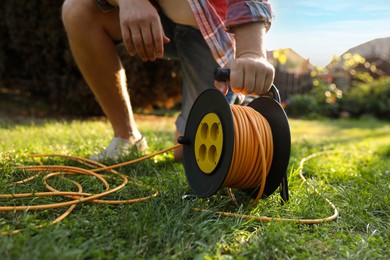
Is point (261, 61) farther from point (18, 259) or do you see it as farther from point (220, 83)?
point (18, 259)

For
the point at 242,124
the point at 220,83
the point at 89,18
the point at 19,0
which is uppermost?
the point at 19,0

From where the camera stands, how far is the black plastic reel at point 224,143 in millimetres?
1629

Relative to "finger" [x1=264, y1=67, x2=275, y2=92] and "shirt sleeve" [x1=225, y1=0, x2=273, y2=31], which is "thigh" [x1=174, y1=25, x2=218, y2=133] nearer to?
"shirt sleeve" [x1=225, y1=0, x2=273, y2=31]

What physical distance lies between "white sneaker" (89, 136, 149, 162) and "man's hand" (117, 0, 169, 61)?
A: 2.91 ft

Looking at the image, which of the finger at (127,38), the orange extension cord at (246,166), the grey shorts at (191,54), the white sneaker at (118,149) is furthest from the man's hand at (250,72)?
the white sneaker at (118,149)

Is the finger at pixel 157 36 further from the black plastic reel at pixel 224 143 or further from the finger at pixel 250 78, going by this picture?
the finger at pixel 250 78

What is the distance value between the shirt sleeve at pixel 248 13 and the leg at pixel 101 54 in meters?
0.85

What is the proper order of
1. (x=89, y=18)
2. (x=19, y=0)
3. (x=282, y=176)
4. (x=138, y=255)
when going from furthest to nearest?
(x=19, y=0), (x=89, y=18), (x=282, y=176), (x=138, y=255)

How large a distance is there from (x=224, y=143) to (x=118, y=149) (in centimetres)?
108

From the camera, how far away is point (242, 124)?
164 centimetres

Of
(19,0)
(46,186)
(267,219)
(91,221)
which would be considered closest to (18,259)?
(91,221)

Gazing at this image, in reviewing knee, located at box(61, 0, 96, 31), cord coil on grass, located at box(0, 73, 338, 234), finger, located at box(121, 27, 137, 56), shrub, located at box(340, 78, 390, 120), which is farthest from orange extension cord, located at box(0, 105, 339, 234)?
shrub, located at box(340, 78, 390, 120)

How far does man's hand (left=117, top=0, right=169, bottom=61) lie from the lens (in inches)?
68.1

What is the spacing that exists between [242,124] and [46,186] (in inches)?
32.1
